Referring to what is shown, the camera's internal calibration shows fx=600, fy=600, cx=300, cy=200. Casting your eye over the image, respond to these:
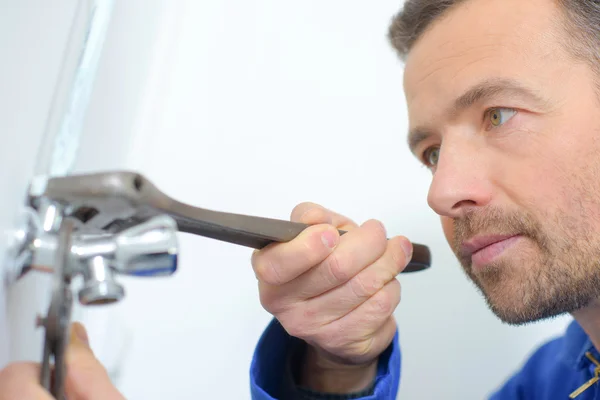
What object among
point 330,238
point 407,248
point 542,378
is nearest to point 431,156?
point 407,248

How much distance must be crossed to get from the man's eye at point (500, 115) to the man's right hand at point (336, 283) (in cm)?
18

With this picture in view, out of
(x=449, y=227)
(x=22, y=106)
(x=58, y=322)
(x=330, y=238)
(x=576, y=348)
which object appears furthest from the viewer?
(x=576, y=348)

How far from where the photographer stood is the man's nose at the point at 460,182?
70 centimetres

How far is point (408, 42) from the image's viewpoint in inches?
35.6

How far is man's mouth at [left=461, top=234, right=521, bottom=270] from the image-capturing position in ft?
2.32

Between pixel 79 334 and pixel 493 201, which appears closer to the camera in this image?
pixel 79 334

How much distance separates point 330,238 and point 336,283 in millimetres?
62

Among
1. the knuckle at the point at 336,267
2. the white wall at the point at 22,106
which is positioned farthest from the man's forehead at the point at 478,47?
the white wall at the point at 22,106

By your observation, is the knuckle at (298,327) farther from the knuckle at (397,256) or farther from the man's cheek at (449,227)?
the man's cheek at (449,227)

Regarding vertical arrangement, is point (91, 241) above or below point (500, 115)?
below

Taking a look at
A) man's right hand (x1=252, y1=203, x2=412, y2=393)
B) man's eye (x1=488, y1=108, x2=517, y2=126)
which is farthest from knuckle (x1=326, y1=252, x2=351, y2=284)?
man's eye (x1=488, y1=108, x2=517, y2=126)

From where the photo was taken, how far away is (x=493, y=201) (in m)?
0.70

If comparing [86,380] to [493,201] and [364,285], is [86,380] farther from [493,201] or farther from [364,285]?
[493,201]

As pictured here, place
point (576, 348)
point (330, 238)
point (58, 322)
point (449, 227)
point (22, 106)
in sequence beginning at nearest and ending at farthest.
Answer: point (58, 322) → point (22, 106) → point (330, 238) → point (449, 227) → point (576, 348)
